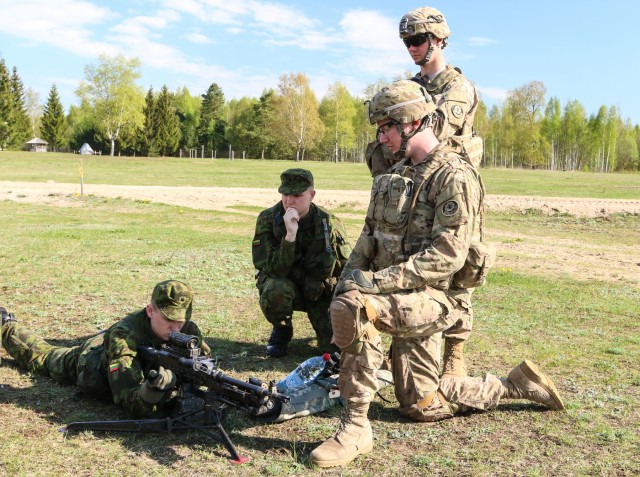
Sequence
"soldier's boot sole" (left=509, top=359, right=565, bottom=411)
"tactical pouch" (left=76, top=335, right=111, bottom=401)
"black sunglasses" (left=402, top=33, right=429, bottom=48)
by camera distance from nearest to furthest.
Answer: "soldier's boot sole" (left=509, top=359, right=565, bottom=411) < "tactical pouch" (left=76, top=335, right=111, bottom=401) < "black sunglasses" (left=402, top=33, right=429, bottom=48)

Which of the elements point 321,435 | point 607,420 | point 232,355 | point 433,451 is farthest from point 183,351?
point 607,420

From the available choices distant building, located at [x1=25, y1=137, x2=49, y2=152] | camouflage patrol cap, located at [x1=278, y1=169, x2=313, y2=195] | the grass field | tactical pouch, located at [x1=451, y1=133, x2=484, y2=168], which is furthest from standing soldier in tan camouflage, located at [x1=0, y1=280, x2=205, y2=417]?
distant building, located at [x1=25, y1=137, x2=49, y2=152]

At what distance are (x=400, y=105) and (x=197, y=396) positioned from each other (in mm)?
2316

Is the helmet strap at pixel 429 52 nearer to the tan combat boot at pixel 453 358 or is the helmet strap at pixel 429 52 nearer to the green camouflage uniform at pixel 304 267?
the green camouflage uniform at pixel 304 267

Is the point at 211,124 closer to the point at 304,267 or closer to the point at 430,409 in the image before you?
the point at 304,267

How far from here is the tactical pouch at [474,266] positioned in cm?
499

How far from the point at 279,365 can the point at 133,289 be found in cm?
373

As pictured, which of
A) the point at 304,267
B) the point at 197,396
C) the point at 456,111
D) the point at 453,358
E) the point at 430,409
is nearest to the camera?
the point at 197,396

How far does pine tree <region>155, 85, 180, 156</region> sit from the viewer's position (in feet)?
293

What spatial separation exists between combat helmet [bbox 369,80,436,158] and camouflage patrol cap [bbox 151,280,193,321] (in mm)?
1746

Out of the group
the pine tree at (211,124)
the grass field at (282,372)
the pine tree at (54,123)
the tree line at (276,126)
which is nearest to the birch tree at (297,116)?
the tree line at (276,126)

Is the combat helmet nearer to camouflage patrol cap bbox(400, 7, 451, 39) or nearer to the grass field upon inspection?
camouflage patrol cap bbox(400, 7, 451, 39)

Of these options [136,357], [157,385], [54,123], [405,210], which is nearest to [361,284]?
[405,210]

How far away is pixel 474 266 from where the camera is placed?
5004 mm
